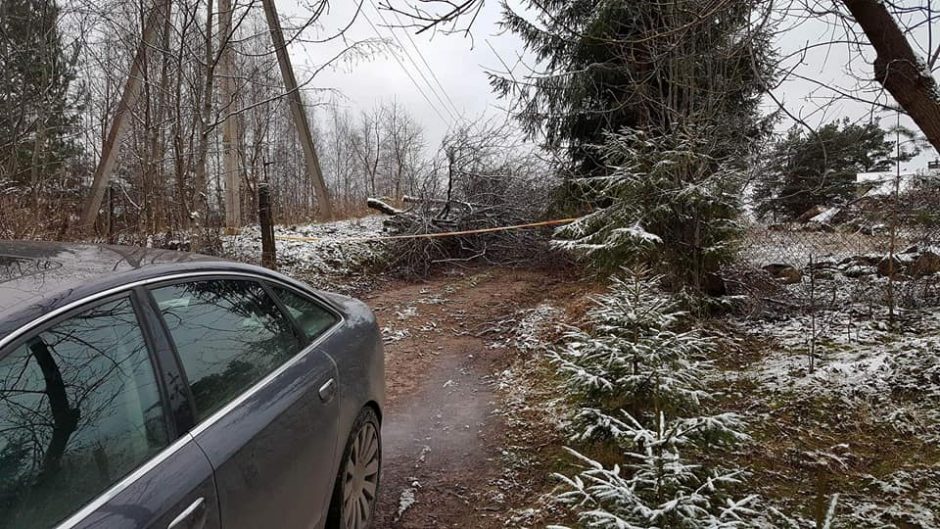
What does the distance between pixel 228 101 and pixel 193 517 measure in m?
7.63

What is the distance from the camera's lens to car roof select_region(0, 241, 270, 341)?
1198mm

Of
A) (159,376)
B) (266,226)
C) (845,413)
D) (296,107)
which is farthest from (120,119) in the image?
(845,413)

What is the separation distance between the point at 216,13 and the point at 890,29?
695 centimetres

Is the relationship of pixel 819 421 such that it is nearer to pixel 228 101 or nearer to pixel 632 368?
pixel 632 368

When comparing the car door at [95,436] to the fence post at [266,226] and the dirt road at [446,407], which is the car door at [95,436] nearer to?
the dirt road at [446,407]

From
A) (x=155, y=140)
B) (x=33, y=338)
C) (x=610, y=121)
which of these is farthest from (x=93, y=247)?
(x=610, y=121)

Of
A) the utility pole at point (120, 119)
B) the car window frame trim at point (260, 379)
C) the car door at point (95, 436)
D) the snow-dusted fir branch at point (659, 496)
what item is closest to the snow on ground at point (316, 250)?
the utility pole at point (120, 119)

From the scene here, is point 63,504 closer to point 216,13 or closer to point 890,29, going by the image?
point 890,29

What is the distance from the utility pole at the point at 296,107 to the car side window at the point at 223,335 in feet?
16.5

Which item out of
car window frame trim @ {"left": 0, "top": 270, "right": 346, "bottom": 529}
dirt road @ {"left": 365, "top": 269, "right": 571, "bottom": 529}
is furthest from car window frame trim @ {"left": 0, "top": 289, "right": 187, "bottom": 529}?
dirt road @ {"left": 365, "top": 269, "right": 571, "bottom": 529}

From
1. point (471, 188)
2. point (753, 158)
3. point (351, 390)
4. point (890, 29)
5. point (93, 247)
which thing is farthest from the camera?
point (471, 188)

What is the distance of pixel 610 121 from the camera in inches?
352

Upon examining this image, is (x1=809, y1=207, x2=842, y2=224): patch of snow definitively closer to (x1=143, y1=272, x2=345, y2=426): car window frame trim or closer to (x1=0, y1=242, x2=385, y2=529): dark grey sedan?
(x1=143, y1=272, x2=345, y2=426): car window frame trim

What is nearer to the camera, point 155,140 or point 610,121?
point 155,140
